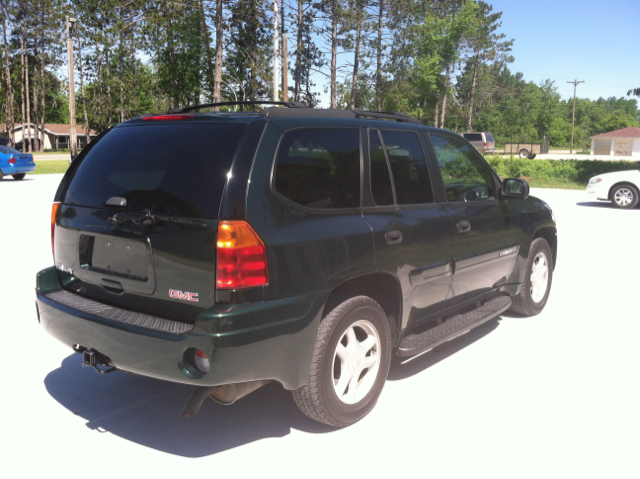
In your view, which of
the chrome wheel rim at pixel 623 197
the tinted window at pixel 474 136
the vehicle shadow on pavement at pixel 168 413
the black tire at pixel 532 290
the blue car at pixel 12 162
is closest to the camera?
the vehicle shadow on pavement at pixel 168 413

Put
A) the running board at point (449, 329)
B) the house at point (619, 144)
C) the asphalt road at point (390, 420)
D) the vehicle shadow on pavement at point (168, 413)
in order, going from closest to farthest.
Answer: the asphalt road at point (390, 420) → the vehicle shadow on pavement at point (168, 413) → the running board at point (449, 329) → the house at point (619, 144)

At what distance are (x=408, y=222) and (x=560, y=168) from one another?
87.5 feet

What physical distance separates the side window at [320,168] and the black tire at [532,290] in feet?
9.01

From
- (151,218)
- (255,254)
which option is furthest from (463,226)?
(151,218)

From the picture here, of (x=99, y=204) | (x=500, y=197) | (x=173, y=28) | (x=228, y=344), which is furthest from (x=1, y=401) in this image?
(x=173, y=28)

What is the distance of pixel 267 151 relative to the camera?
3203 mm

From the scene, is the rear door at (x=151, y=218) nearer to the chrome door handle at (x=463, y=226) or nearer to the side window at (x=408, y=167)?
the side window at (x=408, y=167)

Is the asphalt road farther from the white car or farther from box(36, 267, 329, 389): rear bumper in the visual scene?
the white car

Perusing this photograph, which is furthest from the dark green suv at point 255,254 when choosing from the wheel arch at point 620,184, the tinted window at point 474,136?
the tinted window at point 474,136

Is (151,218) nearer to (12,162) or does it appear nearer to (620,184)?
(620,184)

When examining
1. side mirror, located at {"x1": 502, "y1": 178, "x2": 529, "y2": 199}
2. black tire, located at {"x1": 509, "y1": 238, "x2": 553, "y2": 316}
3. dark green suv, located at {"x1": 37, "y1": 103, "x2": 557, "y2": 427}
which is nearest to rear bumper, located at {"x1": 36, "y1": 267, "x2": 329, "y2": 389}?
dark green suv, located at {"x1": 37, "y1": 103, "x2": 557, "y2": 427}

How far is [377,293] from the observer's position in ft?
12.9

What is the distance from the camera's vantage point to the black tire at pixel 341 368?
11.1 ft

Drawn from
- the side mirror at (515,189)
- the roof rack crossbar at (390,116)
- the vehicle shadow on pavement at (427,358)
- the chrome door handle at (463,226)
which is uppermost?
the roof rack crossbar at (390,116)
